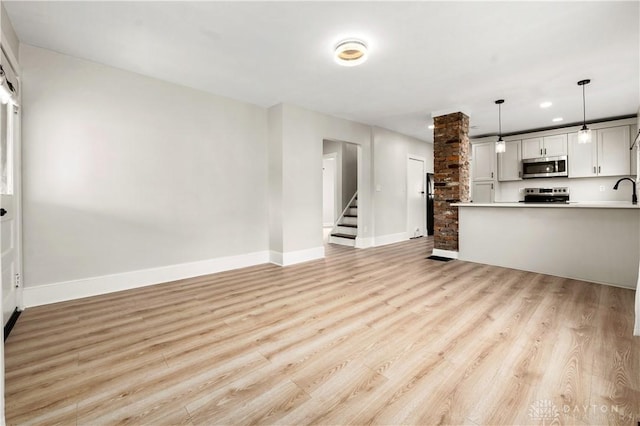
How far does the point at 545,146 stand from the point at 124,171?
7792mm

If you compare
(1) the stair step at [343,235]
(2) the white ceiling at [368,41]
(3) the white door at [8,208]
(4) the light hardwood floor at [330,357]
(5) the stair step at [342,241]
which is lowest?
(4) the light hardwood floor at [330,357]

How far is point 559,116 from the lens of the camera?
5.38 m

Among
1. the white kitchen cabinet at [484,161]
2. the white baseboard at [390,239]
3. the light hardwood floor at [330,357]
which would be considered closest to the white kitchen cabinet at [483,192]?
the white kitchen cabinet at [484,161]

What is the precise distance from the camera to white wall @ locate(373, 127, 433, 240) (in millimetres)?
6262

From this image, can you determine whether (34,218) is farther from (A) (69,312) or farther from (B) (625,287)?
(B) (625,287)

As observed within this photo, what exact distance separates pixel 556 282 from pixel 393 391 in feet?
10.5

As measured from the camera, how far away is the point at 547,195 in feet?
21.0

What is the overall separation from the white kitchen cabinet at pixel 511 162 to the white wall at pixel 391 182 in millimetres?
1981

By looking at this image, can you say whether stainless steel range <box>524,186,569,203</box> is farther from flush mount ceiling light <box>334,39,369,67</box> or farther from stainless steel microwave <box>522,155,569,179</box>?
flush mount ceiling light <box>334,39,369,67</box>

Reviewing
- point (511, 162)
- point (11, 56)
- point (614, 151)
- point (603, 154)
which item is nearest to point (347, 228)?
point (511, 162)

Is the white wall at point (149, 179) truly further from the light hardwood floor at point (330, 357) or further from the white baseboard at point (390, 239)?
the white baseboard at point (390, 239)

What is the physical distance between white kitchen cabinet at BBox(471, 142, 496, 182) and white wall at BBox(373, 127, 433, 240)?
4.90ft

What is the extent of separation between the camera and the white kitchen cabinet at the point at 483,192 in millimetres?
7074

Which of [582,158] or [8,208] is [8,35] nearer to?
[8,208]
